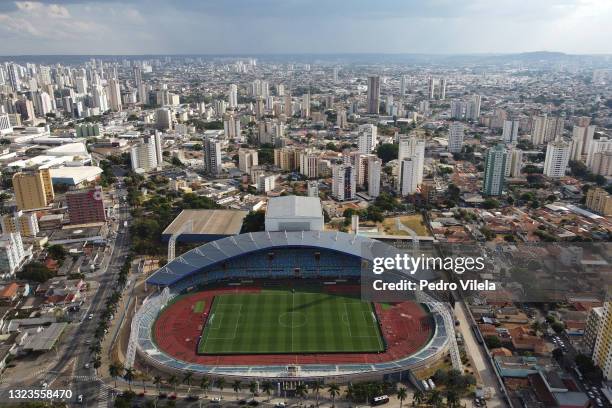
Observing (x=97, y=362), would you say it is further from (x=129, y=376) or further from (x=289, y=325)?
(x=289, y=325)

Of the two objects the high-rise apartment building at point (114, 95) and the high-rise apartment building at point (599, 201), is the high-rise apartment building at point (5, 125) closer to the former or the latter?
the high-rise apartment building at point (114, 95)

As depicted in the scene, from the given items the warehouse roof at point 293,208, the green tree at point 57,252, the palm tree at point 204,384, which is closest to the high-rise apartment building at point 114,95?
the green tree at point 57,252

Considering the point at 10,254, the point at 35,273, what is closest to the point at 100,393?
the point at 35,273

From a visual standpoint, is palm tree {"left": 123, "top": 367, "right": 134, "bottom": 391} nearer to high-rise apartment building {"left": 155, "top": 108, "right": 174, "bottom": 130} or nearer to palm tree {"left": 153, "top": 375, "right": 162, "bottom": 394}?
palm tree {"left": 153, "top": 375, "right": 162, "bottom": 394}

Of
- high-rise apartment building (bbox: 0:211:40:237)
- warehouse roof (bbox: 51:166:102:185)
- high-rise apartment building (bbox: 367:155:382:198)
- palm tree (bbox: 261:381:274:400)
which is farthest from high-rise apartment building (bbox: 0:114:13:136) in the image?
palm tree (bbox: 261:381:274:400)

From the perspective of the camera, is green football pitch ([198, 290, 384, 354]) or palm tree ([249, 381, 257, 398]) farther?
green football pitch ([198, 290, 384, 354])

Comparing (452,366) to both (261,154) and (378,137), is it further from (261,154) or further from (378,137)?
(378,137)
